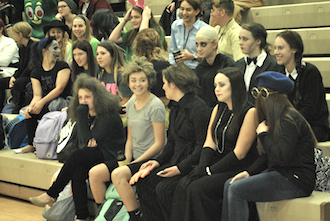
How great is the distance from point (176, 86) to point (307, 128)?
3.14 ft

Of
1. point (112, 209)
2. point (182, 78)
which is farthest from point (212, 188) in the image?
point (112, 209)

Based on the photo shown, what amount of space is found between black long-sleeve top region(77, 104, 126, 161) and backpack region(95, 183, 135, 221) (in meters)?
0.30

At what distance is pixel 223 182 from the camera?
2.66m

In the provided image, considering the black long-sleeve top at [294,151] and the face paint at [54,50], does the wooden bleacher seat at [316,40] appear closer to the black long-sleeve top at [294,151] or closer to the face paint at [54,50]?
the black long-sleeve top at [294,151]

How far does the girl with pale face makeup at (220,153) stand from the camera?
2.64 m

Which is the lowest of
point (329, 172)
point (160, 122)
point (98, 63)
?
point (329, 172)

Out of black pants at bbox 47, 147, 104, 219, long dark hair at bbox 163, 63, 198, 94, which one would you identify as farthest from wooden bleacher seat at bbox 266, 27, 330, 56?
black pants at bbox 47, 147, 104, 219

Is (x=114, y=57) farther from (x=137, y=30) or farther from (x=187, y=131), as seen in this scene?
(x=187, y=131)

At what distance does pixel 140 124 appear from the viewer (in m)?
3.26

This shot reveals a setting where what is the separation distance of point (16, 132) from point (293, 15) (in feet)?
10.6

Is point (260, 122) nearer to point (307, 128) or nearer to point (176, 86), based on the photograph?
point (307, 128)

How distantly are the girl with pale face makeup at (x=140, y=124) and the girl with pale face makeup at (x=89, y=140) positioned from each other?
127 millimetres

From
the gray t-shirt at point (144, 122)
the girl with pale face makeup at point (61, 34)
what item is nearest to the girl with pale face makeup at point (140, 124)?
the gray t-shirt at point (144, 122)

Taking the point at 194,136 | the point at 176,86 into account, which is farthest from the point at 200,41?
the point at 194,136
